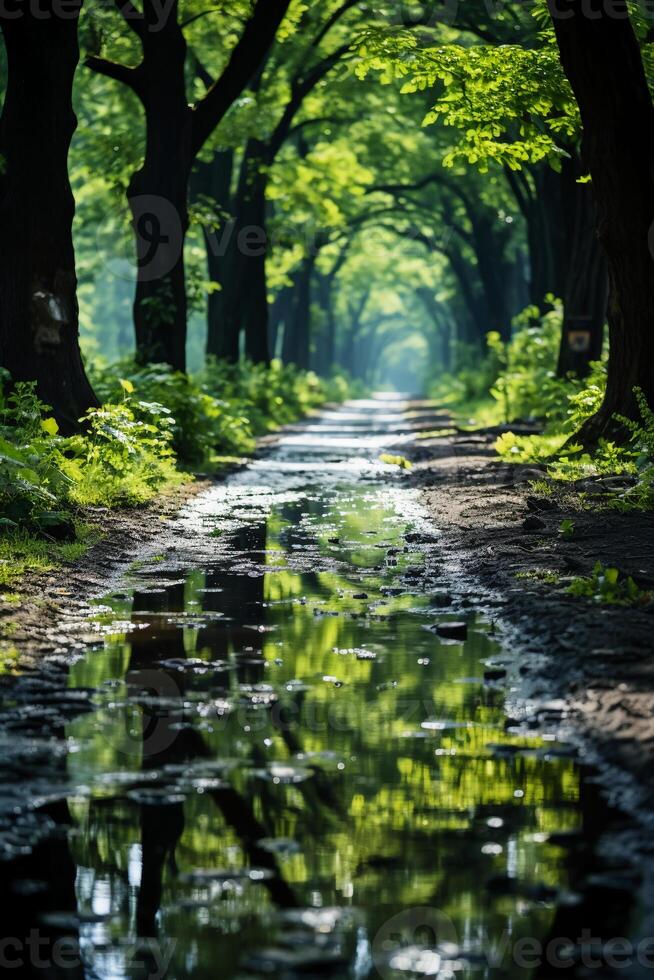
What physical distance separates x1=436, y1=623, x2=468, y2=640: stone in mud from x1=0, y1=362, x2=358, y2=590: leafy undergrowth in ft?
8.77

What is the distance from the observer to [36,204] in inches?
562

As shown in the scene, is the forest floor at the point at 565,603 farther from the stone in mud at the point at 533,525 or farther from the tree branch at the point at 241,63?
the tree branch at the point at 241,63

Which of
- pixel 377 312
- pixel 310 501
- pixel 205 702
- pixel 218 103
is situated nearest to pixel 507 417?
pixel 218 103

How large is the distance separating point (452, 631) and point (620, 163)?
8249mm

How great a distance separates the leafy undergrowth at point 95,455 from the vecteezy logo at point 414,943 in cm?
511

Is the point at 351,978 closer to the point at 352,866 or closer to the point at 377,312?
the point at 352,866

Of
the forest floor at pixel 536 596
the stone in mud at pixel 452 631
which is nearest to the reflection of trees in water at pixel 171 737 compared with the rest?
the forest floor at pixel 536 596

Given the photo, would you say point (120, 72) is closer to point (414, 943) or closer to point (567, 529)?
point (567, 529)

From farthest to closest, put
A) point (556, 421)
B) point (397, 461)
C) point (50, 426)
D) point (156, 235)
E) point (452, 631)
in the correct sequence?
point (556, 421) < point (397, 461) < point (156, 235) < point (50, 426) < point (452, 631)

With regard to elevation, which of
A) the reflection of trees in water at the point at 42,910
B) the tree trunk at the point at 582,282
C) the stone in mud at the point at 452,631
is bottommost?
the reflection of trees in water at the point at 42,910

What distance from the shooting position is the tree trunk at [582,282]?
22.9 meters

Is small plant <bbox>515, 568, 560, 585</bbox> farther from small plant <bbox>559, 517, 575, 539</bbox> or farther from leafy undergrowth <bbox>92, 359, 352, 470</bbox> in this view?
leafy undergrowth <bbox>92, 359, 352, 470</bbox>

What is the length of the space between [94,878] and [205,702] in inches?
78.3

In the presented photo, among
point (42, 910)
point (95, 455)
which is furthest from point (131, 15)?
point (42, 910)
